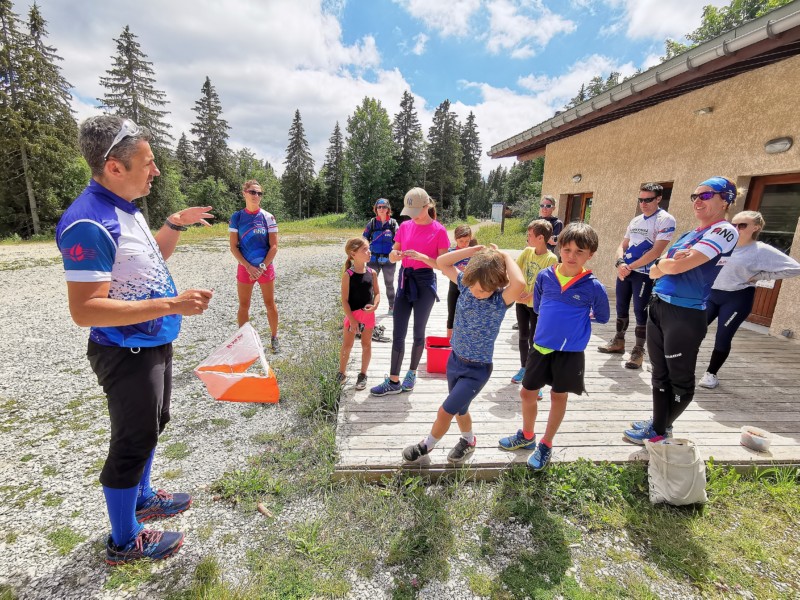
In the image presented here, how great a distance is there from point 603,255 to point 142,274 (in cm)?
931

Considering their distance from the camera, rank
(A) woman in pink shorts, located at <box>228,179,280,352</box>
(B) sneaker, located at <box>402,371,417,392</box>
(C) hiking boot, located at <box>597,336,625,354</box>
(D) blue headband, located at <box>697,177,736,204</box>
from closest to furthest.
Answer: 1. (D) blue headband, located at <box>697,177,736,204</box>
2. (B) sneaker, located at <box>402,371,417,392</box>
3. (A) woman in pink shorts, located at <box>228,179,280,352</box>
4. (C) hiking boot, located at <box>597,336,625,354</box>

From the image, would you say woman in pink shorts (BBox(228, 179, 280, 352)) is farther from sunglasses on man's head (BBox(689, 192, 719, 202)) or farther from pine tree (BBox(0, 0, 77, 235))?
pine tree (BBox(0, 0, 77, 235))

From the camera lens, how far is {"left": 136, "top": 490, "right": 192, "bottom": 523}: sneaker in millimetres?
2395

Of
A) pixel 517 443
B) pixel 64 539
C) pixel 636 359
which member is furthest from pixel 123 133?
pixel 636 359

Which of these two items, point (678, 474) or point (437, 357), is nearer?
point (678, 474)

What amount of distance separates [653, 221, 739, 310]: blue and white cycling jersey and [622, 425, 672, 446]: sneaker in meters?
1.10

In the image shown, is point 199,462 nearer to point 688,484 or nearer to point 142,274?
point 142,274

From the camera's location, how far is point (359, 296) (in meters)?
3.78

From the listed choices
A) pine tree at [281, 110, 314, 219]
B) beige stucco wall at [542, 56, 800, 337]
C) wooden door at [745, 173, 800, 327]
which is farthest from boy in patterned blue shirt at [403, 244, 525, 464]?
pine tree at [281, 110, 314, 219]

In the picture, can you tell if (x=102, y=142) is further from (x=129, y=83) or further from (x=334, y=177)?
(x=334, y=177)

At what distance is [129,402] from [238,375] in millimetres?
637

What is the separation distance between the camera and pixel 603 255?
8695 millimetres

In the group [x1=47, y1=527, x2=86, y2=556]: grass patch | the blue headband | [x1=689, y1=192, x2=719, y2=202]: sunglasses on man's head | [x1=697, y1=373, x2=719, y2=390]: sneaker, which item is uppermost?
the blue headband

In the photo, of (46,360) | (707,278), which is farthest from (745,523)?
(46,360)
